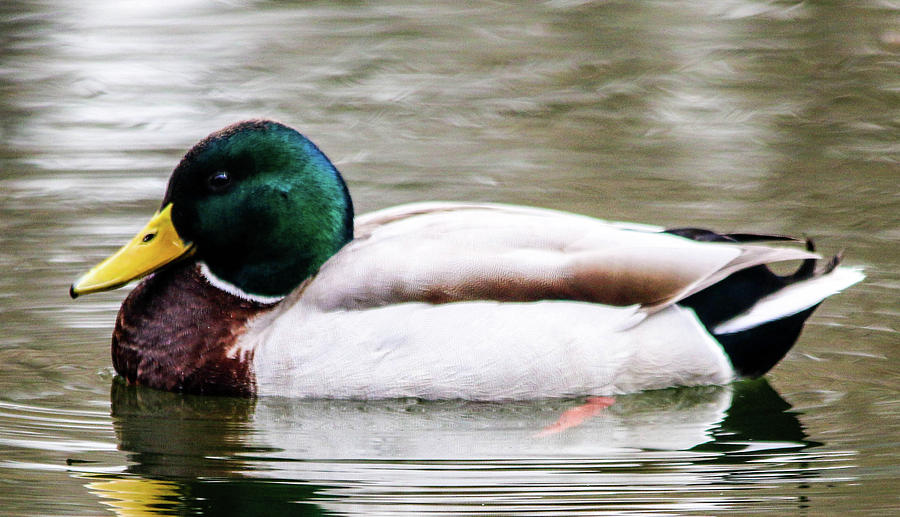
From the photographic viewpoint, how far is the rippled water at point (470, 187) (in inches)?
210

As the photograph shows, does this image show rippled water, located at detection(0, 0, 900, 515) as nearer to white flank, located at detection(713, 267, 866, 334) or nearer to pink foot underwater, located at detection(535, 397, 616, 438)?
pink foot underwater, located at detection(535, 397, 616, 438)

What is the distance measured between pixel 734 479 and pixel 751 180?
13.1 feet

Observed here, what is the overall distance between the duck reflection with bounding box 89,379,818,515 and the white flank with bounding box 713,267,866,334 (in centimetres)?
30

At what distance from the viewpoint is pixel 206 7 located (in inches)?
541

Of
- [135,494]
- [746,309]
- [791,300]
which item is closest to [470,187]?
[746,309]

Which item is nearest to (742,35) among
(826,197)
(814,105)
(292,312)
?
(814,105)

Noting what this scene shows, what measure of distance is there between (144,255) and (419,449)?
155 centimetres

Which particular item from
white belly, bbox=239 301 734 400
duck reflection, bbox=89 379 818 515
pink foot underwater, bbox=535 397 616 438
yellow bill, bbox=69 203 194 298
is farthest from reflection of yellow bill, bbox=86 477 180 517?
pink foot underwater, bbox=535 397 616 438

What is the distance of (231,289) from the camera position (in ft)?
21.5

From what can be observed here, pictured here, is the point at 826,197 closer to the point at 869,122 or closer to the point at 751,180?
the point at 751,180

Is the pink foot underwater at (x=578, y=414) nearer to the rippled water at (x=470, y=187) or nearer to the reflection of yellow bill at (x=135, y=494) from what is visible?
the rippled water at (x=470, y=187)

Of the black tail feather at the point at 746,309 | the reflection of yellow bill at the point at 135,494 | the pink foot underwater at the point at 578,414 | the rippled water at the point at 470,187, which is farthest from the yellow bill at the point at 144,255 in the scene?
the black tail feather at the point at 746,309

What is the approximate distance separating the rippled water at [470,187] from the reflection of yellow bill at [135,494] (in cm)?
1

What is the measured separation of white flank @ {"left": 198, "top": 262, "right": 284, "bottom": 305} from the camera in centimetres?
652
